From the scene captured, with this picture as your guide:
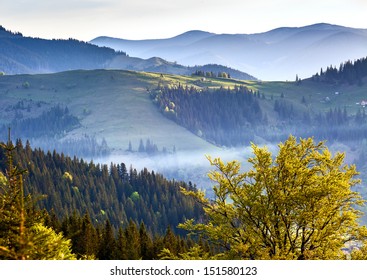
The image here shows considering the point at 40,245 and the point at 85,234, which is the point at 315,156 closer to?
the point at 40,245

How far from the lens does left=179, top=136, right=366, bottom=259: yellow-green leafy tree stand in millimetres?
45188

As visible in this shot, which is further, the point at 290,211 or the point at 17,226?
the point at 290,211

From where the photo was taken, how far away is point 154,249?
120625 mm

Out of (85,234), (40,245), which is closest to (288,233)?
(40,245)

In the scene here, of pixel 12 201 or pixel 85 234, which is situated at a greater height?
pixel 12 201

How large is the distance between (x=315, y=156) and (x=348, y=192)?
429 cm

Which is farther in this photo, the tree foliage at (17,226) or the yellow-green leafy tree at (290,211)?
the yellow-green leafy tree at (290,211)

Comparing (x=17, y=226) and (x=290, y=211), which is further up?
(x=17, y=226)

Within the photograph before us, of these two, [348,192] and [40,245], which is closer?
[40,245]

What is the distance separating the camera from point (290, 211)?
46.7m

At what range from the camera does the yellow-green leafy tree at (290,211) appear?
4519 centimetres

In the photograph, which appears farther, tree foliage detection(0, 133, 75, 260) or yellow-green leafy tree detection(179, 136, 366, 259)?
yellow-green leafy tree detection(179, 136, 366, 259)
